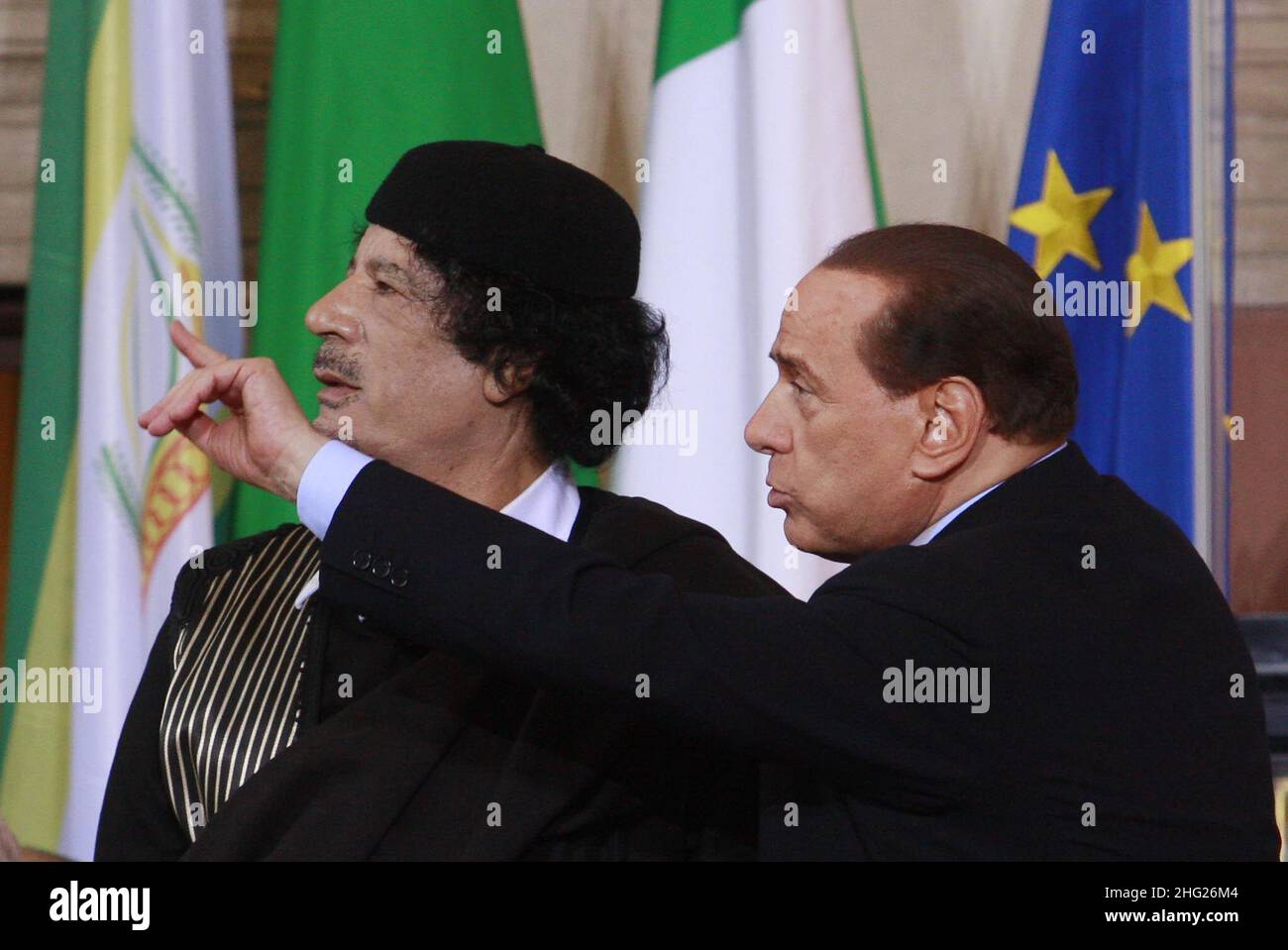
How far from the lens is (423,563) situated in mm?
935

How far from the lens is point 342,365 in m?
1.37

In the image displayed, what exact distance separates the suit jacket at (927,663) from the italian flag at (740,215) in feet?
3.41

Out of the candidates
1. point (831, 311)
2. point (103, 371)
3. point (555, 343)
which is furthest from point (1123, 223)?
point (103, 371)

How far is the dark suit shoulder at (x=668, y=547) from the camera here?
1.31 m

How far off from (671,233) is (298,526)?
787 mm

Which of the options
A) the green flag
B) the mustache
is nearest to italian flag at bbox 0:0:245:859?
the green flag

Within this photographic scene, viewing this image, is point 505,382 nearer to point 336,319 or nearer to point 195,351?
point 336,319

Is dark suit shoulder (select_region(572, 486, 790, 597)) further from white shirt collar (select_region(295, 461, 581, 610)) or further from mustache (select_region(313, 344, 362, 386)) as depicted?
mustache (select_region(313, 344, 362, 386))

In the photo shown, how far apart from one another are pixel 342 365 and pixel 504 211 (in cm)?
21

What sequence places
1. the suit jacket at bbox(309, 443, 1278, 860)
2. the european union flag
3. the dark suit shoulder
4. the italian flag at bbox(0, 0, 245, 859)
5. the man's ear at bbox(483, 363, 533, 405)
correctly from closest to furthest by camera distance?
the suit jacket at bbox(309, 443, 1278, 860) → the dark suit shoulder → the man's ear at bbox(483, 363, 533, 405) → the italian flag at bbox(0, 0, 245, 859) → the european union flag

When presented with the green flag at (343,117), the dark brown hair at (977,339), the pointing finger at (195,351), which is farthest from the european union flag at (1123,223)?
the pointing finger at (195,351)

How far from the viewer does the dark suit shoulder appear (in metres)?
1.31

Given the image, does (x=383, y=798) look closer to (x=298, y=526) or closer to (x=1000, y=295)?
(x=298, y=526)

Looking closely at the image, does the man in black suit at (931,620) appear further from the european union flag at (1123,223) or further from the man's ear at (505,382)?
the european union flag at (1123,223)
